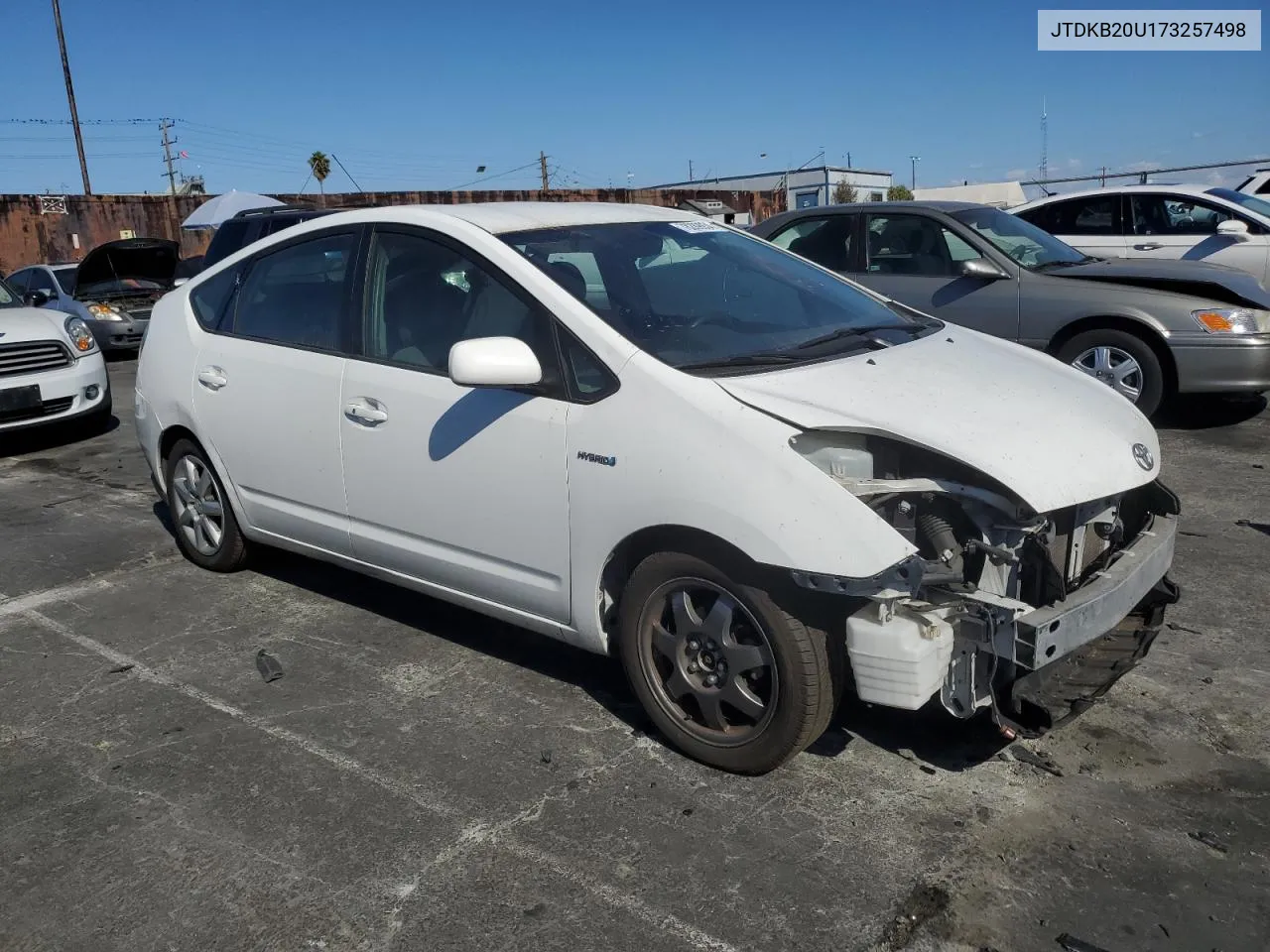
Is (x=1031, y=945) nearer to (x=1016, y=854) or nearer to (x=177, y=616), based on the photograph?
(x=1016, y=854)

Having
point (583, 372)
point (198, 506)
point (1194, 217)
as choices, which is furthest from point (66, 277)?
point (583, 372)

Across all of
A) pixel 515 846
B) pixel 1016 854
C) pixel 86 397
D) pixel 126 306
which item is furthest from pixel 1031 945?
pixel 126 306

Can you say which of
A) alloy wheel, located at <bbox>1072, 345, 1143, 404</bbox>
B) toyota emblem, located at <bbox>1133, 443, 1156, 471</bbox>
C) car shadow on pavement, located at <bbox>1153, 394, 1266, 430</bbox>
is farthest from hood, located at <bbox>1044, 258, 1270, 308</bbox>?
A: toyota emblem, located at <bbox>1133, 443, 1156, 471</bbox>

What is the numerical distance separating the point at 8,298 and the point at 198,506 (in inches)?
234

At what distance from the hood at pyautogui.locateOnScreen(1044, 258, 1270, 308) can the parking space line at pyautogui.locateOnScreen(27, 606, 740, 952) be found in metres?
5.64

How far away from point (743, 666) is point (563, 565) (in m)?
0.70

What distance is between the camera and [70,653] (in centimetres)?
448

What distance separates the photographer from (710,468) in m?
3.10

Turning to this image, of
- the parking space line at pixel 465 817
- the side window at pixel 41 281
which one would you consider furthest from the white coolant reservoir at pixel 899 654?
the side window at pixel 41 281

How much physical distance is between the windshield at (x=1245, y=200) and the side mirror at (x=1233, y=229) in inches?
26.1

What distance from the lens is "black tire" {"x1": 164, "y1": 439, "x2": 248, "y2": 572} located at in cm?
509

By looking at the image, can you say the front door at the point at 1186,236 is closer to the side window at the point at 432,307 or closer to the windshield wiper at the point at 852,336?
the windshield wiper at the point at 852,336

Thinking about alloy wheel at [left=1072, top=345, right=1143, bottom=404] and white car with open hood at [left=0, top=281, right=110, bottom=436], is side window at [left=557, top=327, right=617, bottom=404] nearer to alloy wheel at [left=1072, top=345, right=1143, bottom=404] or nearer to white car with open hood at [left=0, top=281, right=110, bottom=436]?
alloy wheel at [left=1072, top=345, right=1143, bottom=404]

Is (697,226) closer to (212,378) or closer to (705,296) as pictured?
(705,296)
